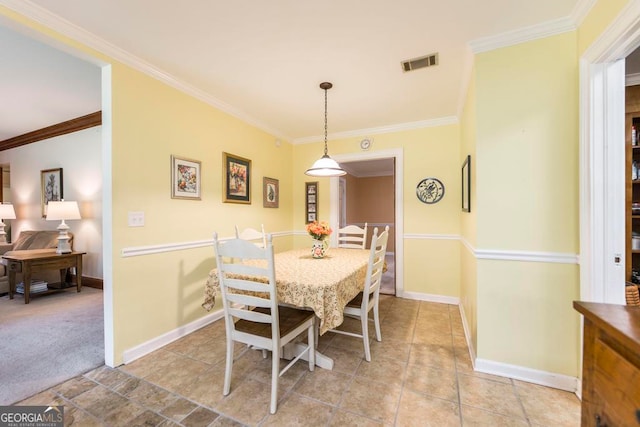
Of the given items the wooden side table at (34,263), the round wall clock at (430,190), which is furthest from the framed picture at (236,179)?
the wooden side table at (34,263)

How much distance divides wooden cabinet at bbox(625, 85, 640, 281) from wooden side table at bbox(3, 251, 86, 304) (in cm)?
600

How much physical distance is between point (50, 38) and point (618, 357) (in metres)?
3.12

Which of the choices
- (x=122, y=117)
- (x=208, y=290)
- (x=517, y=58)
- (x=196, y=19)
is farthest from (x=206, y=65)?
(x=517, y=58)

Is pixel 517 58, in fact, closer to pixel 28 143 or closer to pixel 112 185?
pixel 112 185

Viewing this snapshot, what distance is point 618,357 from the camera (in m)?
0.68

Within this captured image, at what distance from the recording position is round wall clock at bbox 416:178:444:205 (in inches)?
136

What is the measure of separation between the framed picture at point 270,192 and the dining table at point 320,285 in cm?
147

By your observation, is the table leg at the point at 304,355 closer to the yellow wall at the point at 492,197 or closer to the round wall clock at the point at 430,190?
the yellow wall at the point at 492,197

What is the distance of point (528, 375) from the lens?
178cm

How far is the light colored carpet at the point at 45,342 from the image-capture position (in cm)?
178

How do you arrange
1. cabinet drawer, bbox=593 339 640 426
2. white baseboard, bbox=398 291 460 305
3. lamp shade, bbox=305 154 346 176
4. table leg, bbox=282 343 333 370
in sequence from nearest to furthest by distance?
cabinet drawer, bbox=593 339 640 426, table leg, bbox=282 343 333 370, lamp shade, bbox=305 154 346 176, white baseboard, bbox=398 291 460 305

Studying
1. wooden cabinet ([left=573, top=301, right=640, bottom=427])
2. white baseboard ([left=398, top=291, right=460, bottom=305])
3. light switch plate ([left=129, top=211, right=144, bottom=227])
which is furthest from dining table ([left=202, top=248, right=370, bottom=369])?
white baseboard ([left=398, top=291, right=460, bottom=305])

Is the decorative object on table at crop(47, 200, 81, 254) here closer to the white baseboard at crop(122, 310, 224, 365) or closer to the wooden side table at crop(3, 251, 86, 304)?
the wooden side table at crop(3, 251, 86, 304)

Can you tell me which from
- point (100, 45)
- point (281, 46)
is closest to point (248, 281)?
point (281, 46)
